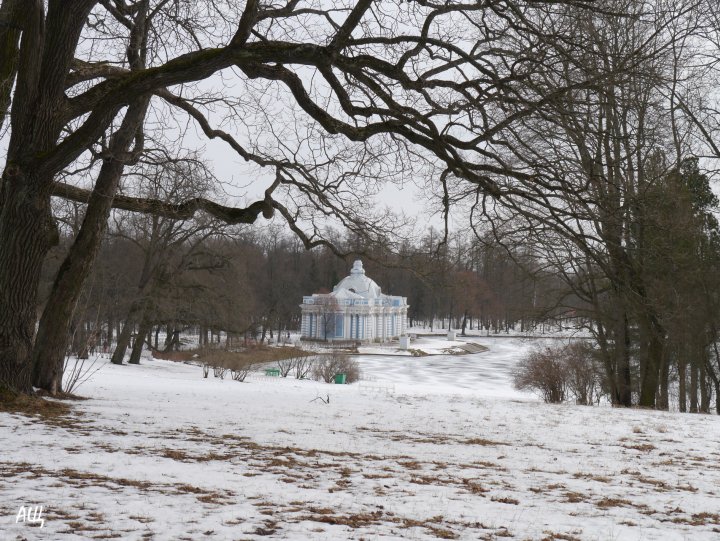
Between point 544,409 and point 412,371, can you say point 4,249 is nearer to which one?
point 544,409

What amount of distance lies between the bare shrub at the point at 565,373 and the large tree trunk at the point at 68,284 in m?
14.1

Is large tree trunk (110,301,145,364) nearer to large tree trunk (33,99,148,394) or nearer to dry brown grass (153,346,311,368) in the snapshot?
dry brown grass (153,346,311,368)

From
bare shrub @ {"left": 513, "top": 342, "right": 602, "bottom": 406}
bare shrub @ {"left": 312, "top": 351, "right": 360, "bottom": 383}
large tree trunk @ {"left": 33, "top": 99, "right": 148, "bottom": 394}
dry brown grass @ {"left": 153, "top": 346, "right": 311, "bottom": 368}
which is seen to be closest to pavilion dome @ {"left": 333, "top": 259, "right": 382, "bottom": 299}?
dry brown grass @ {"left": 153, "top": 346, "right": 311, "bottom": 368}

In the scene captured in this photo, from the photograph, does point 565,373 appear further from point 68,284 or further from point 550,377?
point 68,284

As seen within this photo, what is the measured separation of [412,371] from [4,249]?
3288 cm

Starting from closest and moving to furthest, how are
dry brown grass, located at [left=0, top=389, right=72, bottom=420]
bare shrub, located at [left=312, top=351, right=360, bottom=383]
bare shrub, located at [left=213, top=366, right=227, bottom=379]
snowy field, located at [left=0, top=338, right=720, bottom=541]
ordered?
1. snowy field, located at [left=0, top=338, right=720, bottom=541]
2. dry brown grass, located at [left=0, top=389, right=72, bottom=420]
3. bare shrub, located at [left=213, top=366, right=227, bottom=379]
4. bare shrub, located at [left=312, top=351, right=360, bottom=383]

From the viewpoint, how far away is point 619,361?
18.6 m

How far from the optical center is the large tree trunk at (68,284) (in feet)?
32.4

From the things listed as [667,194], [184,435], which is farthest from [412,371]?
[184,435]

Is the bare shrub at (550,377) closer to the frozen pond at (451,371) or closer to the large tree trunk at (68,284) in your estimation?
the frozen pond at (451,371)

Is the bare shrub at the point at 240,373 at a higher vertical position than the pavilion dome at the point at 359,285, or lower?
lower

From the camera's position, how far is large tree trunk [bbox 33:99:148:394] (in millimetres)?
9891

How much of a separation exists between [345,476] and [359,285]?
2348 inches

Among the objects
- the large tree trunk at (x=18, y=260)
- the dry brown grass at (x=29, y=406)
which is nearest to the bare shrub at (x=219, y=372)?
the dry brown grass at (x=29, y=406)
